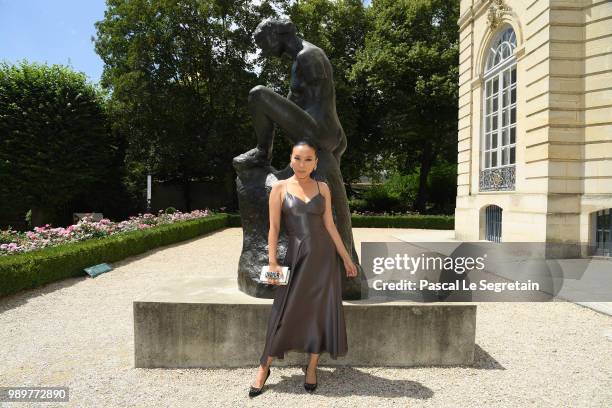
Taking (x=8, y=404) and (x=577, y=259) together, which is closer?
(x=8, y=404)

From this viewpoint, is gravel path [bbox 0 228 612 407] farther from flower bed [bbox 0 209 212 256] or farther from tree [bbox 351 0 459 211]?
tree [bbox 351 0 459 211]

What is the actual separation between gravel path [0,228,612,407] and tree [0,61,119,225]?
55.4 feet

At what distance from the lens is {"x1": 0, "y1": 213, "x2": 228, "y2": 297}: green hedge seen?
7164mm

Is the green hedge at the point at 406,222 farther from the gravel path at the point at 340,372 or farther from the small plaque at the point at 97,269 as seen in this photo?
the gravel path at the point at 340,372

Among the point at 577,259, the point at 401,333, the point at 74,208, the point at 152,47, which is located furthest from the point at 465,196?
the point at 74,208

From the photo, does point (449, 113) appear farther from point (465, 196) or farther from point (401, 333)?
point (401, 333)

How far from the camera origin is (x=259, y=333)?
3.90 m

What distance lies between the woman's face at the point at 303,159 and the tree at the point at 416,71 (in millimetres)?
22504

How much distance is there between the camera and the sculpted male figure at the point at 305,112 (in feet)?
13.6

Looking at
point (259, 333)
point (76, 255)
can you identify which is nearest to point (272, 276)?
point (259, 333)

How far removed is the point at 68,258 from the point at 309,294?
7.11 m

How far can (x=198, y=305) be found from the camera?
389 centimetres

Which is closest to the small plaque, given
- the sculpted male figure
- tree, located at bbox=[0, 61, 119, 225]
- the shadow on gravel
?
the shadow on gravel

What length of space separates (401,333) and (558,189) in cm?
868
